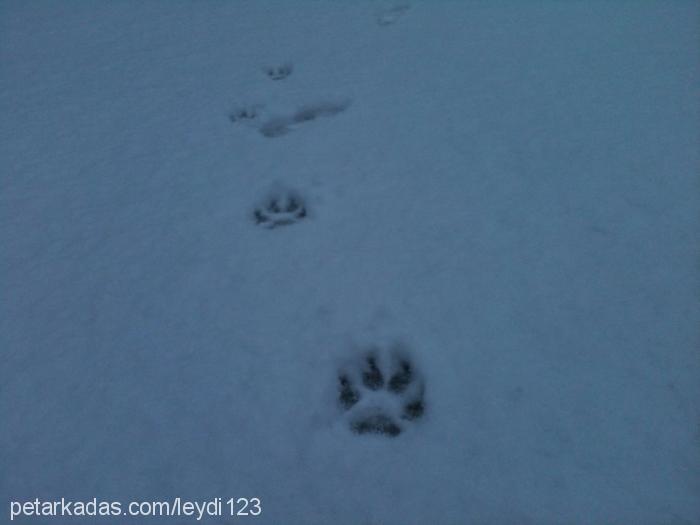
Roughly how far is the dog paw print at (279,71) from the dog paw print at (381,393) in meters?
Answer: 2.39

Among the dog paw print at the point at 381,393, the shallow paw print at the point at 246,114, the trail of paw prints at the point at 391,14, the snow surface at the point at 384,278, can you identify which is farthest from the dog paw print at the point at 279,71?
the dog paw print at the point at 381,393

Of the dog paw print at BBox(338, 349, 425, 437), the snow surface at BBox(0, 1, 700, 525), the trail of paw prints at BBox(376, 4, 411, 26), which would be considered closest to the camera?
the snow surface at BBox(0, 1, 700, 525)

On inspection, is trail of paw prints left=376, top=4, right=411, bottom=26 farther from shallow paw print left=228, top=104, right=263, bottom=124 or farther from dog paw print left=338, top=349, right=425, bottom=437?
dog paw print left=338, top=349, right=425, bottom=437

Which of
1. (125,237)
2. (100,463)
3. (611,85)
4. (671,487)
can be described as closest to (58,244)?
(125,237)

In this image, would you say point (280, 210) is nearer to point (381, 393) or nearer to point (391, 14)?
point (381, 393)

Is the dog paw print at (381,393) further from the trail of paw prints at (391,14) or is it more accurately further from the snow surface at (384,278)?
the trail of paw prints at (391,14)

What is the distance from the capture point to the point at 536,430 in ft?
4.99

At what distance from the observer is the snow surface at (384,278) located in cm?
151

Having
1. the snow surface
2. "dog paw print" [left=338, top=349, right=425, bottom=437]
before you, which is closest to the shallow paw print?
the snow surface

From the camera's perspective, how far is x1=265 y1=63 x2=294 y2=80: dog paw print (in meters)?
3.31

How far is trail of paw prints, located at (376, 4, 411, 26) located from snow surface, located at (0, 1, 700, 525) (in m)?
0.37

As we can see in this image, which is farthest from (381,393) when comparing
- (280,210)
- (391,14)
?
(391,14)

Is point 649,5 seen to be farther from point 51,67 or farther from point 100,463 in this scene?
point 51,67

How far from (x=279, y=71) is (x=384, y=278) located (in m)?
2.16
